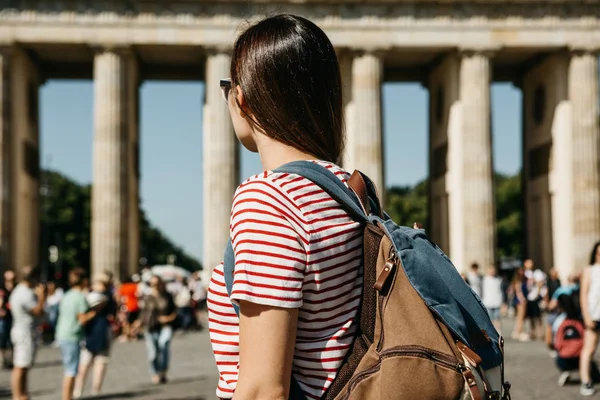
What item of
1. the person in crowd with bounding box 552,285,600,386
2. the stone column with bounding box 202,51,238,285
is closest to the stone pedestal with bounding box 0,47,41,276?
the stone column with bounding box 202,51,238,285

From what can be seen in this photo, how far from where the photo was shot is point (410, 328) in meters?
1.81

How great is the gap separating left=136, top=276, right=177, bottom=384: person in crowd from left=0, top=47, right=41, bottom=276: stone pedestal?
82.7 ft

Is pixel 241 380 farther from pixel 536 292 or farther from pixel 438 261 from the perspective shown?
pixel 536 292

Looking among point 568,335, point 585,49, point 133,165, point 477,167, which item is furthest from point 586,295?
point 133,165

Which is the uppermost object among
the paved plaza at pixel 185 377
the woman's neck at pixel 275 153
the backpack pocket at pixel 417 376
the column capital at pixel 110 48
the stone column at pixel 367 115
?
the column capital at pixel 110 48

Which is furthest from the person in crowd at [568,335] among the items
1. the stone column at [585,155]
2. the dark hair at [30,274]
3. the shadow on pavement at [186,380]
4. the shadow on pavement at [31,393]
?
the stone column at [585,155]

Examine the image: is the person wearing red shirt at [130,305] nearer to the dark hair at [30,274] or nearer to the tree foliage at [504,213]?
the dark hair at [30,274]

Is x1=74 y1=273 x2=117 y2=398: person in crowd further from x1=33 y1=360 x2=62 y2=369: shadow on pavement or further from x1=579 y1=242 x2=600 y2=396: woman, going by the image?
x1=579 y1=242 x2=600 y2=396: woman

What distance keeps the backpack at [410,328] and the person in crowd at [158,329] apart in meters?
13.7

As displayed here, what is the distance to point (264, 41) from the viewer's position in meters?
2.17

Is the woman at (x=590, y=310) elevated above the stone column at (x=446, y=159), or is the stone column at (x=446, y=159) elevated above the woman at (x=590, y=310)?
the stone column at (x=446, y=159)

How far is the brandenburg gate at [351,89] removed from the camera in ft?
132

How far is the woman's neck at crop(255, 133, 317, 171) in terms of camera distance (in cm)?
219

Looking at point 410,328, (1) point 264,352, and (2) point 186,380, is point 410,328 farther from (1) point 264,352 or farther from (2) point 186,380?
(2) point 186,380
